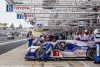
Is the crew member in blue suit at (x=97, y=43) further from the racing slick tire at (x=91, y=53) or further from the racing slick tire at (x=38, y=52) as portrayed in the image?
the racing slick tire at (x=38, y=52)

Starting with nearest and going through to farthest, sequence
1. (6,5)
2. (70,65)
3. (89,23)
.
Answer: (70,65) < (6,5) < (89,23)

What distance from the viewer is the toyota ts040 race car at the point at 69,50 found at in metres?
19.2

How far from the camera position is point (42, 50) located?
19203 millimetres

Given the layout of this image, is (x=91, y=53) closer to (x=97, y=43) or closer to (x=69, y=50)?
(x=69, y=50)

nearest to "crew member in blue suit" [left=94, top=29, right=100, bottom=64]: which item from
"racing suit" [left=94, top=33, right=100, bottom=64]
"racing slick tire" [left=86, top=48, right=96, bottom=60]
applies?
"racing suit" [left=94, top=33, right=100, bottom=64]

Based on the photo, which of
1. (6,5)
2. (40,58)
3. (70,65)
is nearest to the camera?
(70,65)

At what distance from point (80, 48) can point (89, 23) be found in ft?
37.6

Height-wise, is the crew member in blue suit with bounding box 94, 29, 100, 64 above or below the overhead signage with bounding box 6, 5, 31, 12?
below

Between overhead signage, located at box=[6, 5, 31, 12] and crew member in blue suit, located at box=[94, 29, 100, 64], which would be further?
overhead signage, located at box=[6, 5, 31, 12]

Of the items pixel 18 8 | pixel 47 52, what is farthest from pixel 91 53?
pixel 18 8

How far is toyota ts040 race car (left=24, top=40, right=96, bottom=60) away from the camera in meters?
19.2

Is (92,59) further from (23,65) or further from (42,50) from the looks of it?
(23,65)

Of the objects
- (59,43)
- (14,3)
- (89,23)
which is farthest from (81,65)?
(89,23)

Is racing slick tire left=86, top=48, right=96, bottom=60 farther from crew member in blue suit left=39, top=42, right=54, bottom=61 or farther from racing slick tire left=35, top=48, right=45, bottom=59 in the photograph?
racing slick tire left=35, top=48, right=45, bottom=59
